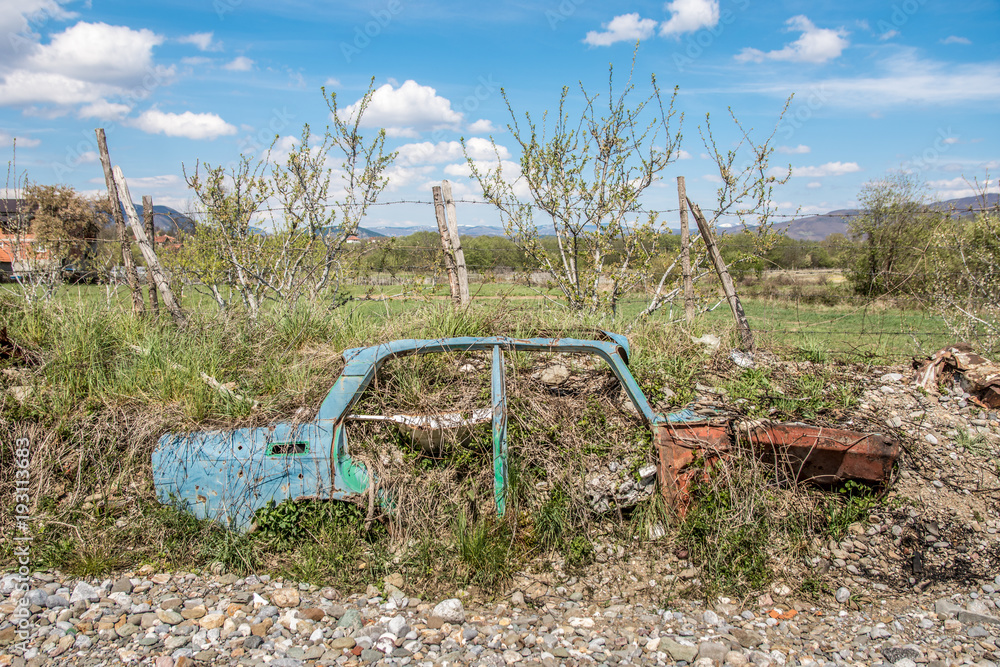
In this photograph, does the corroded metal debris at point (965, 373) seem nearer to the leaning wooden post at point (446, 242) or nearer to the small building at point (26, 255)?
the leaning wooden post at point (446, 242)

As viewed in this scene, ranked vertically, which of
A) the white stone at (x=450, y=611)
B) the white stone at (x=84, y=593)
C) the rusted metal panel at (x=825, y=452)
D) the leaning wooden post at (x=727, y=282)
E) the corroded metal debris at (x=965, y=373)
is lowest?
the white stone at (x=450, y=611)

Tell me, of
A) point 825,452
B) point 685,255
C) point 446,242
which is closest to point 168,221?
point 446,242

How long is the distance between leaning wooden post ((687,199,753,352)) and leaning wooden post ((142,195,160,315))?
591cm

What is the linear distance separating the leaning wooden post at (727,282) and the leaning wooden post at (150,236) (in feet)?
19.4

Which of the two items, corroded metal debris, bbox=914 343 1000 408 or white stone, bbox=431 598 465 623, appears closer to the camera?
white stone, bbox=431 598 465 623

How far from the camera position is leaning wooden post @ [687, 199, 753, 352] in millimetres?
5855

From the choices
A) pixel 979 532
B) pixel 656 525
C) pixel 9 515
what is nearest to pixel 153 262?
pixel 9 515

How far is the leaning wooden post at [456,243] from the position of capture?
588cm

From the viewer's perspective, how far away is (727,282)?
19.6 ft

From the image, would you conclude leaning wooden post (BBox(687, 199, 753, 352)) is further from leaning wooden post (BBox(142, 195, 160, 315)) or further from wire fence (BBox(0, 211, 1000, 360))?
leaning wooden post (BBox(142, 195, 160, 315))

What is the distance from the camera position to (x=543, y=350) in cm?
400

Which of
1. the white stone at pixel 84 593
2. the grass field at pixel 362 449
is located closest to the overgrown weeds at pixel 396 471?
the grass field at pixel 362 449

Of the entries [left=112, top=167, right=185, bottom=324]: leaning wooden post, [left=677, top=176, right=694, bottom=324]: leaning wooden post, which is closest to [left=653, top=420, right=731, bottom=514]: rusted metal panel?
[left=677, top=176, right=694, bottom=324]: leaning wooden post

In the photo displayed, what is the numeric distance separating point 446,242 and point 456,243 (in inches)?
4.4
